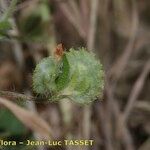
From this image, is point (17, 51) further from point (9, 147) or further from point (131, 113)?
point (9, 147)

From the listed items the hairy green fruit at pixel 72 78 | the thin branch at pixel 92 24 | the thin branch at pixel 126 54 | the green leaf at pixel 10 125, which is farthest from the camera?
the thin branch at pixel 126 54

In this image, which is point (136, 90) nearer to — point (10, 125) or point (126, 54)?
point (126, 54)

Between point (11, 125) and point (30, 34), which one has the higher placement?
point (30, 34)

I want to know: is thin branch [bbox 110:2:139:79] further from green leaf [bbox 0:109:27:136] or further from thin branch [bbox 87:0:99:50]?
green leaf [bbox 0:109:27:136]

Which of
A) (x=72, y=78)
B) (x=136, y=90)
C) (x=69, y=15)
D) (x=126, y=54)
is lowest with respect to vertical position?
(x=72, y=78)

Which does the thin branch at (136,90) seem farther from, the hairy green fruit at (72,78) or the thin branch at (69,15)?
the hairy green fruit at (72,78)

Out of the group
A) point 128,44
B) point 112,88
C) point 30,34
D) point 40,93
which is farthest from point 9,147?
point 128,44

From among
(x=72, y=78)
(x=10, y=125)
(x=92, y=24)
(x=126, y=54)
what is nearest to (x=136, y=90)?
(x=126, y=54)

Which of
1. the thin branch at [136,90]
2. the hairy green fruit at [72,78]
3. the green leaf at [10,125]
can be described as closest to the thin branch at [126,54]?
the thin branch at [136,90]
